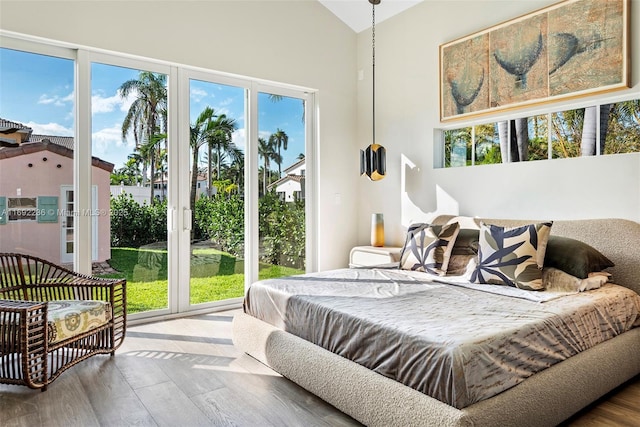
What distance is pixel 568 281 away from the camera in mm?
2703

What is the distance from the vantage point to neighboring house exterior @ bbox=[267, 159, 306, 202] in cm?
464

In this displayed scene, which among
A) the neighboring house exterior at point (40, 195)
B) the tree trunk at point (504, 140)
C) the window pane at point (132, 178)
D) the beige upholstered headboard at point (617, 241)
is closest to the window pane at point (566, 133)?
the tree trunk at point (504, 140)

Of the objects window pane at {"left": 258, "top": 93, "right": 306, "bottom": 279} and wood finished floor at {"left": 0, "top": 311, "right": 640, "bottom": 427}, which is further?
window pane at {"left": 258, "top": 93, "right": 306, "bottom": 279}

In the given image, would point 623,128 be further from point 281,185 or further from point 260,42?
point 260,42

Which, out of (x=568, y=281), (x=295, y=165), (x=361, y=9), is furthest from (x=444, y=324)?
(x=361, y=9)

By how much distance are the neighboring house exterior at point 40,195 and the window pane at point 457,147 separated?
3.19 meters

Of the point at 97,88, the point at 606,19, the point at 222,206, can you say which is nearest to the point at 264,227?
the point at 222,206

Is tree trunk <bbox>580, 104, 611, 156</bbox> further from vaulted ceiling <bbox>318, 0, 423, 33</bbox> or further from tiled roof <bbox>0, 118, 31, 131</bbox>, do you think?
tiled roof <bbox>0, 118, 31, 131</bbox>

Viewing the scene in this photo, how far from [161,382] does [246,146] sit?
251 cm

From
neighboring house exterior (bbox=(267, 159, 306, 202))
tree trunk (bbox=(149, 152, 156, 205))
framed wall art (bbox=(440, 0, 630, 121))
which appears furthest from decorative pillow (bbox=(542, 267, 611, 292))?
tree trunk (bbox=(149, 152, 156, 205))

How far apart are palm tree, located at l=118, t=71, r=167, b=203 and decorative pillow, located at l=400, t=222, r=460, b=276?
2335 mm

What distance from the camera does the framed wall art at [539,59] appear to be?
3.02 m

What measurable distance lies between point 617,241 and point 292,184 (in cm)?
302

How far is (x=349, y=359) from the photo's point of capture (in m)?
2.10
